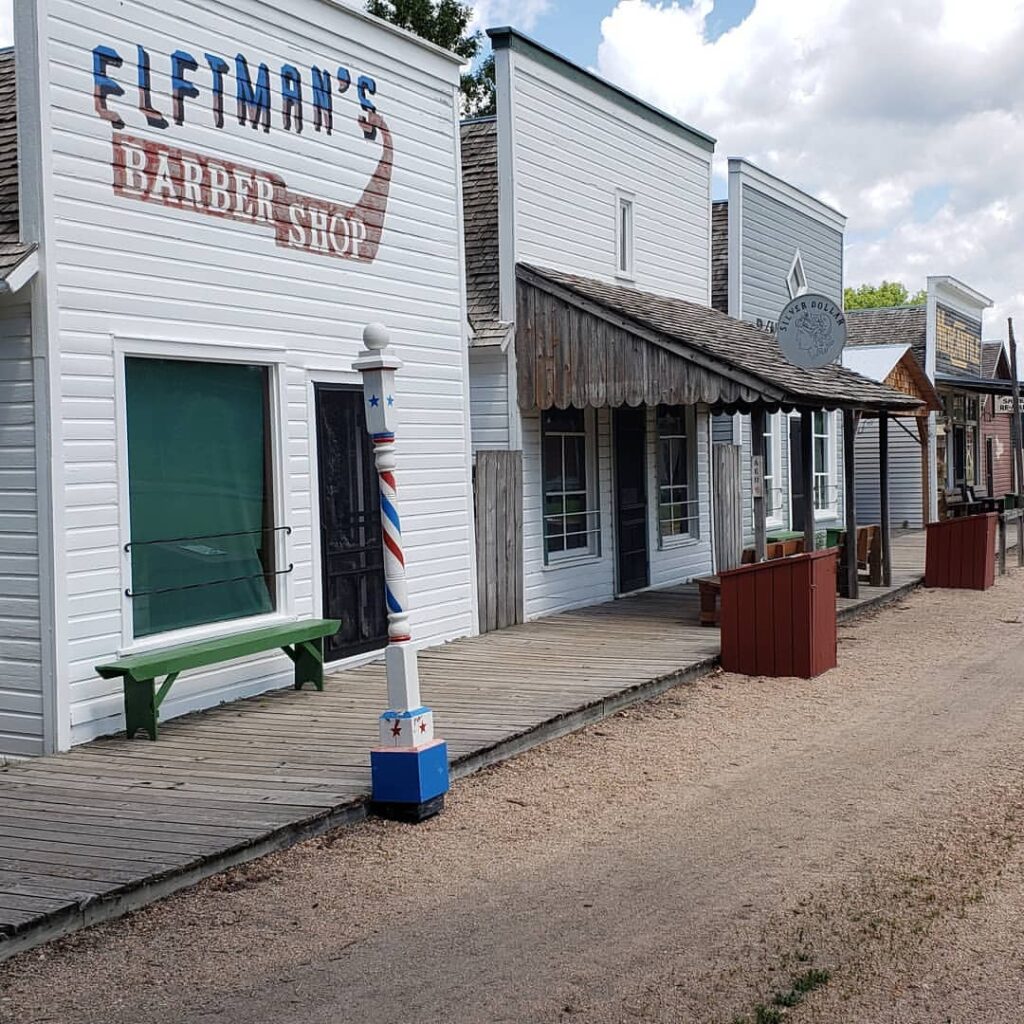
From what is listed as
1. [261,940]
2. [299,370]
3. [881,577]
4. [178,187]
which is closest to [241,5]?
[178,187]

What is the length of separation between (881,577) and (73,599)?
11600 millimetres

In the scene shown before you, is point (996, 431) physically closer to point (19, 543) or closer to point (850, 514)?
point (850, 514)

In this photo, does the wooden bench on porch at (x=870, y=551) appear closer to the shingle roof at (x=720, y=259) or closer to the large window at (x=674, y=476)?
the large window at (x=674, y=476)

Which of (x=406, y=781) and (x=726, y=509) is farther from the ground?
(x=726, y=509)

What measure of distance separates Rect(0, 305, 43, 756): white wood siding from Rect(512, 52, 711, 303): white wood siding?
6.39m

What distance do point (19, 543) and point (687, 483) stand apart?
34.3 ft

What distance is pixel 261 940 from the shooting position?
5.07m

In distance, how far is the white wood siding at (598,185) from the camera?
1339 cm

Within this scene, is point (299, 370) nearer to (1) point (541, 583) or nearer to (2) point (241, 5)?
(2) point (241, 5)

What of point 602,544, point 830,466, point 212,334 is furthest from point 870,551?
point 212,334

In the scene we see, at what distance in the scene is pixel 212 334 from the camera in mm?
9000

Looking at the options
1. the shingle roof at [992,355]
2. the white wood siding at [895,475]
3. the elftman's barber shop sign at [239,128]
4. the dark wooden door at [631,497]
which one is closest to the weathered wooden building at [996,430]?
the shingle roof at [992,355]

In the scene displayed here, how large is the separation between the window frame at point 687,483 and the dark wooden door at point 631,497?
13.2 inches

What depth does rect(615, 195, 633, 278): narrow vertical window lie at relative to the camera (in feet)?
50.2
